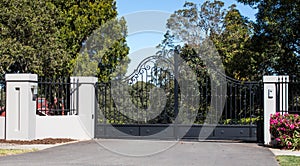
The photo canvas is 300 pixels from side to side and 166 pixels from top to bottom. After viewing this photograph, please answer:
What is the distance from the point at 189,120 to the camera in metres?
17.0

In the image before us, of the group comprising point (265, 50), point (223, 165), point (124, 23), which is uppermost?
point (124, 23)

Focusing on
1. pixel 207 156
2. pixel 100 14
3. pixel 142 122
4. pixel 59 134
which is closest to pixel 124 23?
pixel 100 14

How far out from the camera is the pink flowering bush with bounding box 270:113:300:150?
38.4 ft

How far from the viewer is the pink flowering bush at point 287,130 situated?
11.7m

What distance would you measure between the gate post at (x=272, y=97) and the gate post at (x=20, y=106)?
278 inches

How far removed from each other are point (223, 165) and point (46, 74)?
585 inches

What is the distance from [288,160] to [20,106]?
8.11 metres

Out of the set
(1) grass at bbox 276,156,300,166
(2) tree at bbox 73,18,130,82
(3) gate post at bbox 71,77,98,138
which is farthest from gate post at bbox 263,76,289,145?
(2) tree at bbox 73,18,130,82

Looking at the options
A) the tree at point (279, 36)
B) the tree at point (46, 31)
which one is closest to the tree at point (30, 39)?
the tree at point (46, 31)

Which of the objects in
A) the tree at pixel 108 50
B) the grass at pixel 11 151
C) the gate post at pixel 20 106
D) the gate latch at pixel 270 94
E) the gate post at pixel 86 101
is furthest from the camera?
the tree at pixel 108 50

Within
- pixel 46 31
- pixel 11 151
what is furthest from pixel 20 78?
pixel 46 31

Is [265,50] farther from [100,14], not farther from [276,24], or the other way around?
[100,14]

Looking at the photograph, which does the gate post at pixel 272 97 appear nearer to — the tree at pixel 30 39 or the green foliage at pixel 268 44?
the green foliage at pixel 268 44

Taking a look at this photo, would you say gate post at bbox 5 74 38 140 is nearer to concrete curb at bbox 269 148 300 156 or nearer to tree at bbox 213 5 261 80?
concrete curb at bbox 269 148 300 156
